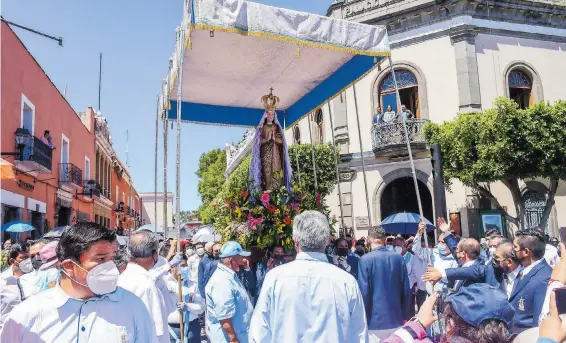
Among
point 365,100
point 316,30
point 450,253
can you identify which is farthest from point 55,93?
point 450,253

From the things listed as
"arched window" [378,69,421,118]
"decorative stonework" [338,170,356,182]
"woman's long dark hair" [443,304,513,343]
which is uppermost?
"arched window" [378,69,421,118]

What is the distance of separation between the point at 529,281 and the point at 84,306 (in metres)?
3.07

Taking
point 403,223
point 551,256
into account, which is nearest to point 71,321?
point 551,256

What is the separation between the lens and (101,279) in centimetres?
237

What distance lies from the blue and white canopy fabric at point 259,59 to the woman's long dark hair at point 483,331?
4542 millimetres

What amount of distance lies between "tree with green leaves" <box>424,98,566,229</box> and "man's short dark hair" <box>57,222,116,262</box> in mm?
13301

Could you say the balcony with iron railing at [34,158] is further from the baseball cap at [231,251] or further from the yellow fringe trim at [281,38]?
the baseball cap at [231,251]

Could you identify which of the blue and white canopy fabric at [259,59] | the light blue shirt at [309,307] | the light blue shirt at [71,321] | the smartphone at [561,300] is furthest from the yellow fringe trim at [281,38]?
the smartphone at [561,300]

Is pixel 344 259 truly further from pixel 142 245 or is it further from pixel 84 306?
pixel 84 306

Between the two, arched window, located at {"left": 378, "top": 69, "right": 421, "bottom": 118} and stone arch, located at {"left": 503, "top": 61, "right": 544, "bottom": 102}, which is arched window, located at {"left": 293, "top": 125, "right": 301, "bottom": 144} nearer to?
arched window, located at {"left": 378, "top": 69, "right": 421, "bottom": 118}

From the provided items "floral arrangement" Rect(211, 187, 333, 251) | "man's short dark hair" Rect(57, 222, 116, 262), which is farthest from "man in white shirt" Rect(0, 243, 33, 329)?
"floral arrangement" Rect(211, 187, 333, 251)

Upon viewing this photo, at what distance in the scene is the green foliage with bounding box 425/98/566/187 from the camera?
13.8m

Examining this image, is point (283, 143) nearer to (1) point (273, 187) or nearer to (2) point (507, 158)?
(1) point (273, 187)

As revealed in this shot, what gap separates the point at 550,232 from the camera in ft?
54.6
